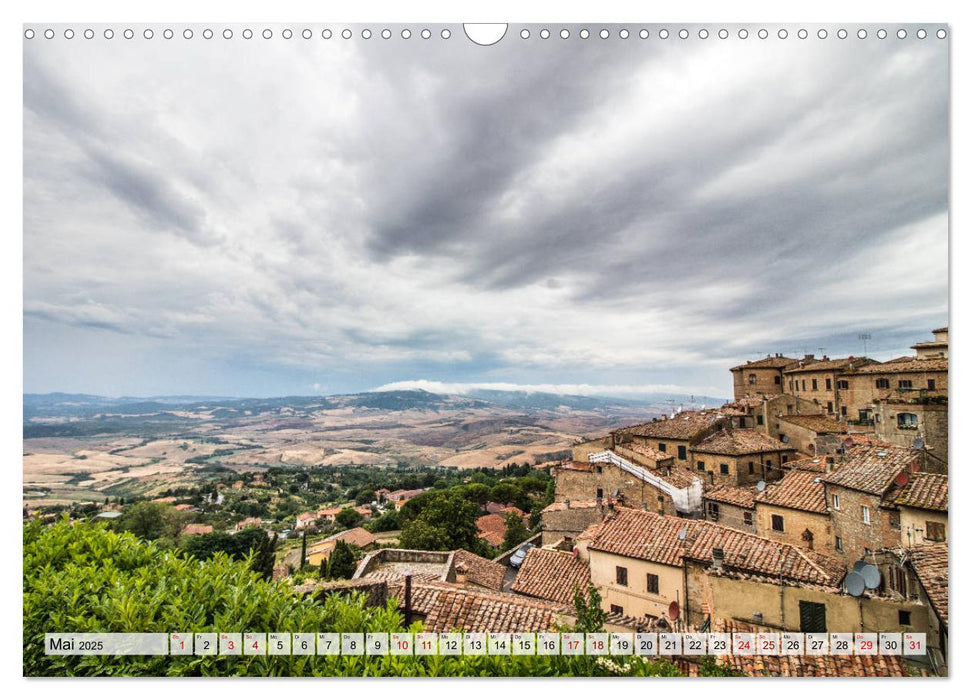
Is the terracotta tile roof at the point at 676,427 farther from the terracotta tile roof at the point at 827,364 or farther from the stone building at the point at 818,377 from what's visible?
the terracotta tile roof at the point at 827,364

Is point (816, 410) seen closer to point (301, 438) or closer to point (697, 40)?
point (697, 40)

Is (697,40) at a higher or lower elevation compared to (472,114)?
higher

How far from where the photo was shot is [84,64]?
307 cm

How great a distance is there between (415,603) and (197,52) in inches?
192

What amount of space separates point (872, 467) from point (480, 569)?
4.55 metres

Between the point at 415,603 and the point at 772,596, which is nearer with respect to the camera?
the point at 772,596

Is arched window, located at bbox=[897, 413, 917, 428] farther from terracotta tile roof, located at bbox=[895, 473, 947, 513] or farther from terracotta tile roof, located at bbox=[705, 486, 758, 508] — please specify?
terracotta tile roof, located at bbox=[705, 486, 758, 508]

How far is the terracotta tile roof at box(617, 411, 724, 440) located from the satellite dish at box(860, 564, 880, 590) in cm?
261

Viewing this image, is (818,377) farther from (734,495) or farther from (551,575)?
(734,495)

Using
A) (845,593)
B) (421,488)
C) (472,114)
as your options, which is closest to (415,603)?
(421,488)

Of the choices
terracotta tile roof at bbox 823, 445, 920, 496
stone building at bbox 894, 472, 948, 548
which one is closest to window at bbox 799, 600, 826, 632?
stone building at bbox 894, 472, 948, 548

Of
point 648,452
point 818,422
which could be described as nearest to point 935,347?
point 818,422

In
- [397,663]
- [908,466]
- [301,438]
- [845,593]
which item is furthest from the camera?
[301,438]

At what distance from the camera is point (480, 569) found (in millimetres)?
4996
